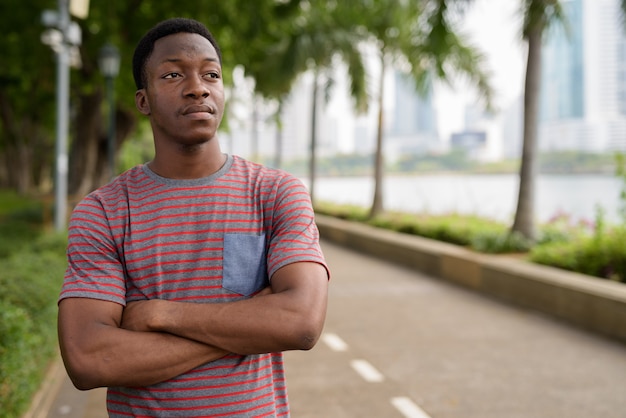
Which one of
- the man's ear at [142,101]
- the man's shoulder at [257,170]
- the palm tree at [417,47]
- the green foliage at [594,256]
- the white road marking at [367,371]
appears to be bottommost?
the white road marking at [367,371]

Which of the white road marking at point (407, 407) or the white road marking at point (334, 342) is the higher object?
the white road marking at point (407, 407)

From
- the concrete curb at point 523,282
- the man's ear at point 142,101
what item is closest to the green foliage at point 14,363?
the man's ear at point 142,101

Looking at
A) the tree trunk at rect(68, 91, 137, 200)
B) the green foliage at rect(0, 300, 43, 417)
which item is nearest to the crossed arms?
the green foliage at rect(0, 300, 43, 417)

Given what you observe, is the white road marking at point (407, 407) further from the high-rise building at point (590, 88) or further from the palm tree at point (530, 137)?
the high-rise building at point (590, 88)

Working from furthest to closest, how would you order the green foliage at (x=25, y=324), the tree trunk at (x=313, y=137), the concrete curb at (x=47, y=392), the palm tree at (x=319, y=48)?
the tree trunk at (x=313, y=137), the palm tree at (x=319, y=48), the concrete curb at (x=47, y=392), the green foliage at (x=25, y=324)

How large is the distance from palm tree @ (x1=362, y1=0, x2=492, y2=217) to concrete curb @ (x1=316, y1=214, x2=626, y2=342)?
318 cm

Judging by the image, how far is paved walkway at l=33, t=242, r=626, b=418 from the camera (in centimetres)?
580

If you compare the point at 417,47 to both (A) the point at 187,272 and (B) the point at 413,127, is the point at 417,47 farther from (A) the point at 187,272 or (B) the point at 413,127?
(B) the point at 413,127

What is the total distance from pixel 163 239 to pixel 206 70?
437mm

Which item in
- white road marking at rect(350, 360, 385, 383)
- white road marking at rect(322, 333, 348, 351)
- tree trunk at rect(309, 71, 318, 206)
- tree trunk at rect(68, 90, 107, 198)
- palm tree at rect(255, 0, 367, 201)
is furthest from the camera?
tree trunk at rect(309, 71, 318, 206)

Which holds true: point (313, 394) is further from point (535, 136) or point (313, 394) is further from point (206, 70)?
point (535, 136)

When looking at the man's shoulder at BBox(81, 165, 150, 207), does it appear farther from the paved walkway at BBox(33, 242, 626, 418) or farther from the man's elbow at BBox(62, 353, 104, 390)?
the paved walkway at BBox(33, 242, 626, 418)

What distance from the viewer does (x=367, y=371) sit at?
269 inches

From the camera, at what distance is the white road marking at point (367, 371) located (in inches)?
260
